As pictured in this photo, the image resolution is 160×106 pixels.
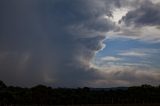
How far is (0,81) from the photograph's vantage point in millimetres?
152500

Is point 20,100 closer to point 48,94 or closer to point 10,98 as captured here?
point 10,98

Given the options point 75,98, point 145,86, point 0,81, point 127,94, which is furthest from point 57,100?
point 145,86

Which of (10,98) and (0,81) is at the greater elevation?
(0,81)

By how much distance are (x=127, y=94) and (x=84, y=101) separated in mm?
25977

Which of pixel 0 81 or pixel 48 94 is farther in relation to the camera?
pixel 0 81

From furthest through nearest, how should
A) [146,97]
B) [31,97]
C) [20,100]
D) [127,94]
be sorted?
[127,94], [146,97], [31,97], [20,100]

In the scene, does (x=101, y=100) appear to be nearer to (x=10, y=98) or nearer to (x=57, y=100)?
(x=57, y=100)

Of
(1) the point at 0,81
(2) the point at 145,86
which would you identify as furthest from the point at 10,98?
(2) the point at 145,86

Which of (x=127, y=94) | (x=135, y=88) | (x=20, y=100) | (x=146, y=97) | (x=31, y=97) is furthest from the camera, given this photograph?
(x=135, y=88)

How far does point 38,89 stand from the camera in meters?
129

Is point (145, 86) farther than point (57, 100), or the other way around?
point (145, 86)

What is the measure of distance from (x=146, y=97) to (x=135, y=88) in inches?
1002

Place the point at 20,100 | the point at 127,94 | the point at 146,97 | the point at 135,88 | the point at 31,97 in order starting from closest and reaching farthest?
the point at 20,100 < the point at 31,97 < the point at 146,97 < the point at 127,94 < the point at 135,88

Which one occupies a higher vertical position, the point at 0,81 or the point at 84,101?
the point at 0,81
